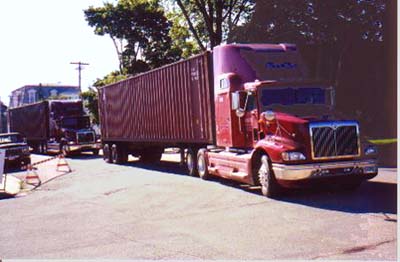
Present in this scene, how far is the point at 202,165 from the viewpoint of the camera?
15.2 m

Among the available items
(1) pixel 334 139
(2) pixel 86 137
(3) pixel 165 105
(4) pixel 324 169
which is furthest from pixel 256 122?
(2) pixel 86 137

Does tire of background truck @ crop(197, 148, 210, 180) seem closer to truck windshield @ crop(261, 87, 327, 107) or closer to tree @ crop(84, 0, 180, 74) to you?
truck windshield @ crop(261, 87, 327, 107)

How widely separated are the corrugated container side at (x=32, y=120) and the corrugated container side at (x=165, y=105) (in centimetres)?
1140

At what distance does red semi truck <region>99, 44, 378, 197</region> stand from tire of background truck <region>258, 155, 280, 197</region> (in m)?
0.02

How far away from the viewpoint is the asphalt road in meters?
6.81

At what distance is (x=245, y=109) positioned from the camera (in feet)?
40.1

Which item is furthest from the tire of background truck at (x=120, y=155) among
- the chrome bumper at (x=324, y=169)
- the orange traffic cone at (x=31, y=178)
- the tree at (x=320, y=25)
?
the chrome bumper at (x=324, y=169)

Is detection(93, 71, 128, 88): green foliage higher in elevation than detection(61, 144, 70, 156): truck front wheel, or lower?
higher

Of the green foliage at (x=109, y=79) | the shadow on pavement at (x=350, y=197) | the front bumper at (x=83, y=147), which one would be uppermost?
the green foliage at (x=109, y=79)

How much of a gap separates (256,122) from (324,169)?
91.3 inches

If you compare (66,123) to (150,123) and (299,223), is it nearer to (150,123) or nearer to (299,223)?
(150,123)

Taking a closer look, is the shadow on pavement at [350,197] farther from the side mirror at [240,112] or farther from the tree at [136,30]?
the tree at [136,30]

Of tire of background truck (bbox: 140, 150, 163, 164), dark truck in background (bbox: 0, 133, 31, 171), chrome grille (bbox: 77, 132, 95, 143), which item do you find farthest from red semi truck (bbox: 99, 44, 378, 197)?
chrome grille (bbox: 77, 132, 95, 143)

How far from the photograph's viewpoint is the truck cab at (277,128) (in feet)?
33.4
